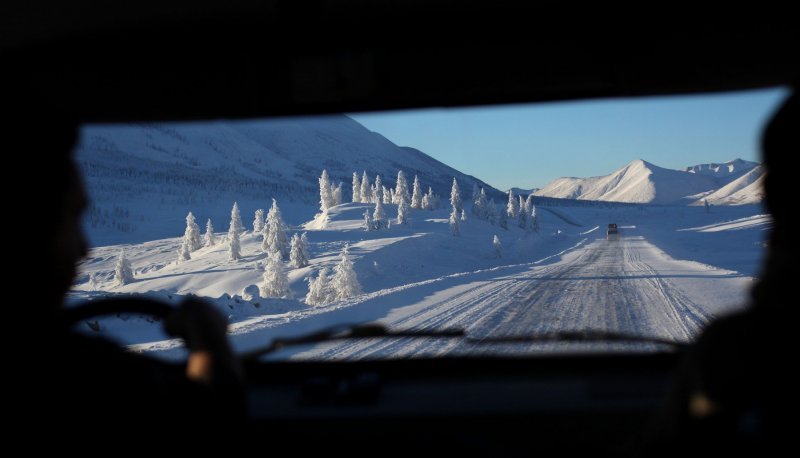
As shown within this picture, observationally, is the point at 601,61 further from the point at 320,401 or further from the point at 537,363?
the point at 320,401

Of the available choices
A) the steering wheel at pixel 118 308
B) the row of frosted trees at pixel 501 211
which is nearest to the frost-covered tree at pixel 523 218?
the row of frosted trees at pixel 501 211

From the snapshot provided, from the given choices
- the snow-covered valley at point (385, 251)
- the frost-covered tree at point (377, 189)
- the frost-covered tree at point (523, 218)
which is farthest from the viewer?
the frost-covered tree at point (523, 218)

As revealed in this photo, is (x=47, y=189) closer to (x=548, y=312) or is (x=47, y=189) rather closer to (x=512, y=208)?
(x=548, y=312)

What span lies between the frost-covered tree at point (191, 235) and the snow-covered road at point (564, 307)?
25.6 meters

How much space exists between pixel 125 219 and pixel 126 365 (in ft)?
134

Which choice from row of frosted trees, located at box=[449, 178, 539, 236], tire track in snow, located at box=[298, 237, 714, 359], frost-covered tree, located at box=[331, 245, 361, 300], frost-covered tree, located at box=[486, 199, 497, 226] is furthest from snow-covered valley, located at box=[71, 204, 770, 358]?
frost-covered tree, located at box=[486, 199, 497, 226]

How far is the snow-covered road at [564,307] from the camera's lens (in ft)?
25.9

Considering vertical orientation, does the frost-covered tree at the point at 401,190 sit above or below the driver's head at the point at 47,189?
above

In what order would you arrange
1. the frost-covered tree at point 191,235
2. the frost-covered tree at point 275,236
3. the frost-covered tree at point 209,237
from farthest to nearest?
the frost-covered tree at point 275,236, the frost-covered tree at point 209,237, the frost-covered tree at point 191,235

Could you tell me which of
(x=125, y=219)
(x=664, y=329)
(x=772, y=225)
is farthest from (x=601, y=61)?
(x=125, y=219)

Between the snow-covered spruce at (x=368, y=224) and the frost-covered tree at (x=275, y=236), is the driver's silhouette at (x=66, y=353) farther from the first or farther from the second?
the snow-covered spruce at (x=368, y=224)

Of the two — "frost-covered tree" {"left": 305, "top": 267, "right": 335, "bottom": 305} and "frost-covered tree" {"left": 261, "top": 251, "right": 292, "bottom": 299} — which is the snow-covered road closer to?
"frost-covered tree" {"left": 305, "top": 267, "right": 335, "bottom": 305}

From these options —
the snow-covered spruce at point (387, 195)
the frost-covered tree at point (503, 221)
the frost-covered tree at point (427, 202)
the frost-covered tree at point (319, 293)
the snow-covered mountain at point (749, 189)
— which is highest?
the snow-covered spruce at point (387, 195)

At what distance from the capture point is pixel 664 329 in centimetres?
1024
